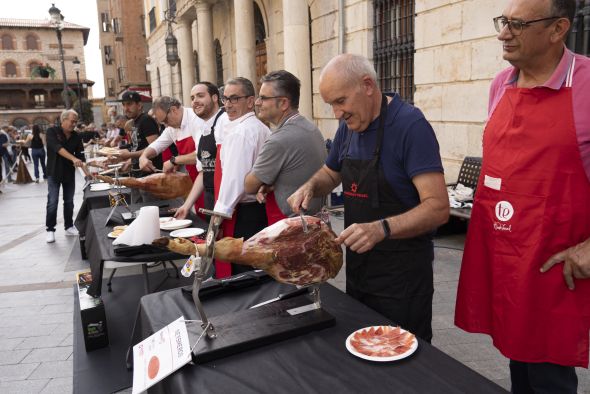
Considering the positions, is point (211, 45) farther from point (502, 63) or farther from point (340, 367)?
point (340, 367)

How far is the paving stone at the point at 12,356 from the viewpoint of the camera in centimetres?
354

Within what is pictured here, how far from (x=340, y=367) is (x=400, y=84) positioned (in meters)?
6.64

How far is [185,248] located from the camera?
1.56 m

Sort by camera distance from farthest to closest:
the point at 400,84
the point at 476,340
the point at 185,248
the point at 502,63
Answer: the point at 400,84 → the point at 502,63 → the point at 476,340 → the point at 185,248

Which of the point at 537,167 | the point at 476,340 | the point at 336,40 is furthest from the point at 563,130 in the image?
the point at 336,40

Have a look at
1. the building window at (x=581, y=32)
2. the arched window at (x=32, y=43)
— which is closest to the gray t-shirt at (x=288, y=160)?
the building window at (x=581, y=32)

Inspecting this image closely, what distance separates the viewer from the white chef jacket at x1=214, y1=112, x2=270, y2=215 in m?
3.20

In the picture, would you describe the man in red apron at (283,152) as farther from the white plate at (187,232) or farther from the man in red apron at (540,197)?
the man in red apron at (540,197)

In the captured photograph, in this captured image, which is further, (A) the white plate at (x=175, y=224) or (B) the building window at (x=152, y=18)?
(B) the building window at (x=152, y=18)

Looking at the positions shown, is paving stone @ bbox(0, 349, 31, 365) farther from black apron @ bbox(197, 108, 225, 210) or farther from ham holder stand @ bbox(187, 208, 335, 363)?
ham holder stand @ bbox(187, 208, 335, 363)

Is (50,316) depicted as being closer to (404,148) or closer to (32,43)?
(404,148)

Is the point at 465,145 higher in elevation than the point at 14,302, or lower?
higher

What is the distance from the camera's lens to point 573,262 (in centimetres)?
158

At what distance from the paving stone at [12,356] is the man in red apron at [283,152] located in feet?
7.48
